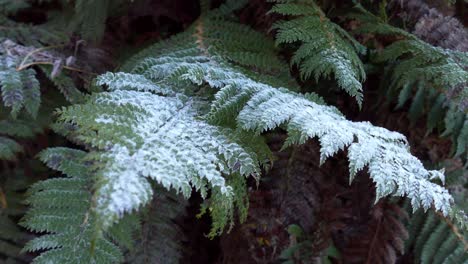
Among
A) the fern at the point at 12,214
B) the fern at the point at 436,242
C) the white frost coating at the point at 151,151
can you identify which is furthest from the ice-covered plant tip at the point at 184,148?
the fern at the point at 436,242

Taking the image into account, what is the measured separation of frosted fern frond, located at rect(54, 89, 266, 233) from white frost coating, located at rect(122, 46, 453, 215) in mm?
69

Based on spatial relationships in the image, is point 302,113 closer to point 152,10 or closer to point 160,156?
point 160,156

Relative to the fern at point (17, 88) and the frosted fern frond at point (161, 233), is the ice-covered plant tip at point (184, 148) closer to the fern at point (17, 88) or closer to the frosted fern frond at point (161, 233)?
the fern at point (17, 88)

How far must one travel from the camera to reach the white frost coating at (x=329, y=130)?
3.04ft

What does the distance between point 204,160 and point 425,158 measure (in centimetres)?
94

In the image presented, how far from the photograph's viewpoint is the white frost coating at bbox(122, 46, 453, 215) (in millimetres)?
926

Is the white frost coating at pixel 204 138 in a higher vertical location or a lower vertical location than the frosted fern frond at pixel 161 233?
higher

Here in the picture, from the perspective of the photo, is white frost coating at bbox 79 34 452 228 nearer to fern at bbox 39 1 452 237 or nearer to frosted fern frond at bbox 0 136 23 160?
fern at bbox 39 1 452 237

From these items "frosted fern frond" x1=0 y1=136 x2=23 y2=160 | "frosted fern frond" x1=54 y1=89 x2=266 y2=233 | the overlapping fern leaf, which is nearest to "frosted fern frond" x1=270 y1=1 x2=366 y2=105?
the overlapping fern leaf

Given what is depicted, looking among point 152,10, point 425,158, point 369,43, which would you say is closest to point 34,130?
point 152,10

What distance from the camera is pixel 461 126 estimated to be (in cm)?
136

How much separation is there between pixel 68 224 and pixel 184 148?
326 mm

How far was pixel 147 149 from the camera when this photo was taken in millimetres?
828

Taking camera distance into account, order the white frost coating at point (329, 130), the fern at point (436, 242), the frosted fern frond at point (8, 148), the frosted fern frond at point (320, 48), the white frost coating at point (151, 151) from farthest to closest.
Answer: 1. the fern at point (436, 242)
2. the frosted fern frond at point (8, 148)
3. the frosted fern frond at point (320, 48)
4. the white frost coating at point (329, 130)
5. the white frost coating at point (151, 151)
